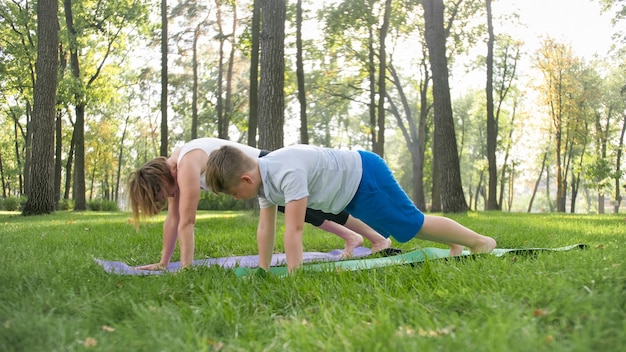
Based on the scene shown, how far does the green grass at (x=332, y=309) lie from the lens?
173 centimetres

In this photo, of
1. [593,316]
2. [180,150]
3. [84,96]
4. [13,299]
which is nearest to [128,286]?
[13,299]


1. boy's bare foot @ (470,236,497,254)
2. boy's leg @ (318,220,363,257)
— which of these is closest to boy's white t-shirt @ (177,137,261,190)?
boy's leg @ (318,220,363,257)

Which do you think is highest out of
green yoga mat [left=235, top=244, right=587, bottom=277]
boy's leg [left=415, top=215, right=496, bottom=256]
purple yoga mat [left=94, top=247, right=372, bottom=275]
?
boy's leg [left=415, top=215, right=496, bottom=256]

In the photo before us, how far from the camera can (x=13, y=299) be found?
2.52 meters

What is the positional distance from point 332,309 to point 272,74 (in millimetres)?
6940

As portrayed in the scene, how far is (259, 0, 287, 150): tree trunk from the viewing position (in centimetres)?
849

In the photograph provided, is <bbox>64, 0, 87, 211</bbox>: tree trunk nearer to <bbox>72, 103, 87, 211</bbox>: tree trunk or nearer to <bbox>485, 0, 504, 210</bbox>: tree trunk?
<bbox>72, 103, 87, 211</bbox>: tree trunk

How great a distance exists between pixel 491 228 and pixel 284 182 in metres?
4.70

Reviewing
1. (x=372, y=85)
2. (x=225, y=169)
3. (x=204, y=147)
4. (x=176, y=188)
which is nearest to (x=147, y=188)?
(x=176, y=188)

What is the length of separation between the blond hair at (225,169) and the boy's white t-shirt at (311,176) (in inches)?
5.9

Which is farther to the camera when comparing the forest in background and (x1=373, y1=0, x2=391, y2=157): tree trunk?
(x1=373, y1=0, x2=391, y2=157): tree trunk

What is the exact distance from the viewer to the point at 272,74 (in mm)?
8664

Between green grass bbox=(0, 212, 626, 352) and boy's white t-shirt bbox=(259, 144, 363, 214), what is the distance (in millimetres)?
600

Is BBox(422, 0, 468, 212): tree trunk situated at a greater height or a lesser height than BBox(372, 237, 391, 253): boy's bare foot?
greater
